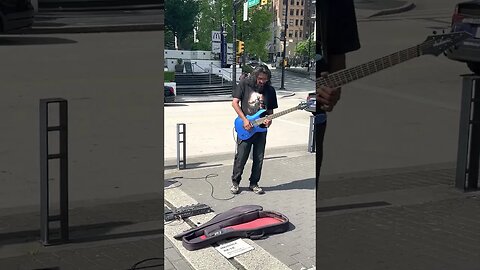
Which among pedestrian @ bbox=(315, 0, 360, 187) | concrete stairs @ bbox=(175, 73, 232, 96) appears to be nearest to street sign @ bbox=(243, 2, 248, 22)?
concrete stairs @ bbox=(175, 73, 232, 96)

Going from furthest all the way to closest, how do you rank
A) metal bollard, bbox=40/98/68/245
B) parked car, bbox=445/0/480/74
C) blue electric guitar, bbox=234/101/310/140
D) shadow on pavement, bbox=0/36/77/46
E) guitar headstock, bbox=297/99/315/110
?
blue electric guitar, bbox=234/101/310/140, guitar headstock, bbox=297/99/315/110, parked car, bbox=445/0/480/74, metal bollard, bbox=40/98/68/245, shadow on pavement, bbox=0/36/77/46

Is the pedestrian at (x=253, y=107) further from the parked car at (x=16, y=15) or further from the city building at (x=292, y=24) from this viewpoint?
the parked car at (x=16, y=15)

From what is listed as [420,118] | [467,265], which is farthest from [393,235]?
[420,118]

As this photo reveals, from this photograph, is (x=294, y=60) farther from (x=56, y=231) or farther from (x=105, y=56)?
(x=56, y=231)

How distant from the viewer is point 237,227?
13.4 feet

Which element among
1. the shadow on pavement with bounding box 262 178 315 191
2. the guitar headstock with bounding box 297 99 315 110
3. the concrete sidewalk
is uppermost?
the concrete sidewalk

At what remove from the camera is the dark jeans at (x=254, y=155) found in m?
4.57

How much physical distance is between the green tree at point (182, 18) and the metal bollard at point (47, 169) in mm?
1060

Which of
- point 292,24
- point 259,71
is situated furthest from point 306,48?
point 259,71

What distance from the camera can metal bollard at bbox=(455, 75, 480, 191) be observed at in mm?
2594

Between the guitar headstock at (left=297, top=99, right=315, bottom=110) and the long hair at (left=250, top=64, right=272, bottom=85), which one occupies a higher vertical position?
the long hair at (left=250, top=64, right=272, bottom=85)

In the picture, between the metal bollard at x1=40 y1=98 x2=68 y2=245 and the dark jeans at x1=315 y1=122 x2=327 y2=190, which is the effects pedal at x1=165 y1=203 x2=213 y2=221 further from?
the metal bollard at x1=40 y1=98 x2=68 y2=245

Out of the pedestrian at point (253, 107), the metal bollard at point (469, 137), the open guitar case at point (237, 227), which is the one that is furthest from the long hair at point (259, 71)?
the metal bollard at point (469, 137)

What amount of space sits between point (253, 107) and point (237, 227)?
3.21ft
